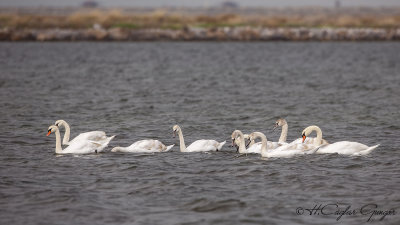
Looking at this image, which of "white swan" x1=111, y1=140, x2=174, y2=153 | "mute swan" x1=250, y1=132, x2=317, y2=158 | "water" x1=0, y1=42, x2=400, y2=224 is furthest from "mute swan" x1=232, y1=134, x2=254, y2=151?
"white swan" x1=111, y1=140, x2=174, y2=153

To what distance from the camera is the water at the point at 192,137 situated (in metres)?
11.3

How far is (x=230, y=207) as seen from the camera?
11.3 metres

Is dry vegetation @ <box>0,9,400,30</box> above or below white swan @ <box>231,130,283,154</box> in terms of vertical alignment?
below

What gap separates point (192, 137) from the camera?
18.3 metres

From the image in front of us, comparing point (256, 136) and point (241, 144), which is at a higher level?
point (256, 136)

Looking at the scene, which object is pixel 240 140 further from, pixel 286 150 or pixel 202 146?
pixel 286 150

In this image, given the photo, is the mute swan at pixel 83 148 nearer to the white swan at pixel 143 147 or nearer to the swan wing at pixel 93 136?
the white swan at pixel 143 147

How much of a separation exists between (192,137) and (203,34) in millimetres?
56085

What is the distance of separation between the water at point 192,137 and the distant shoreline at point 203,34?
1081 inches

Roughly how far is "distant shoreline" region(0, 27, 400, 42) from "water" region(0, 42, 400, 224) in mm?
27460

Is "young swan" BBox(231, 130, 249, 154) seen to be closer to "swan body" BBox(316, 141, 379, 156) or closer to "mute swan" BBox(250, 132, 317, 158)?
"mute swan" BBox(250, 132, 317, 158)

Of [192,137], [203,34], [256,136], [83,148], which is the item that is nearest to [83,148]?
[83,148]

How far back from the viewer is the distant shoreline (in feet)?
235

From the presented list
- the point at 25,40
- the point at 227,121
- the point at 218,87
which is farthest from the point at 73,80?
the point at 25,40
